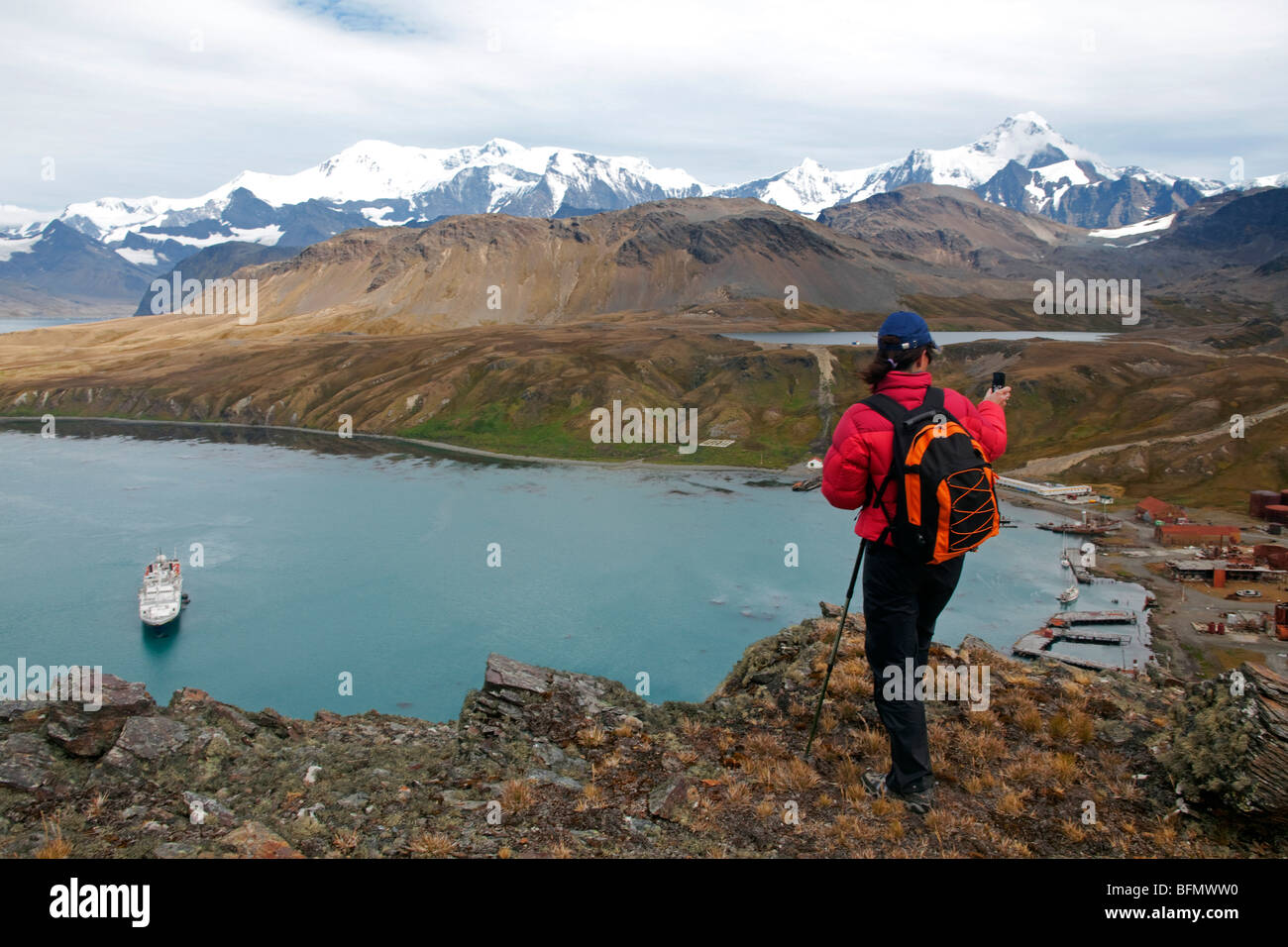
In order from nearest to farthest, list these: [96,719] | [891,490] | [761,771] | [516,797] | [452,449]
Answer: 1. [891,490]
2. [516,797]
3. [761,771]
4. [96,719]
5. [452,449]

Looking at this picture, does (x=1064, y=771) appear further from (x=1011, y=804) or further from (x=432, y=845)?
(x=432, y=845)

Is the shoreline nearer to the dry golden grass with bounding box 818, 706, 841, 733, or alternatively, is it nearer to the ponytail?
the dry golden grass with bounding box 818, 706, 841, 733

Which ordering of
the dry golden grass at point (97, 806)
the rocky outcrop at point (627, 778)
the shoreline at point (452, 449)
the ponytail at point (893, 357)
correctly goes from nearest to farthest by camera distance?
the ponytail at point (893, 357)
the rocky outcrop at point (627, 778)
the dry golden grass at point (97, 806)
the shoreline at point (452, 449)

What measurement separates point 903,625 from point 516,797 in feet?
13.8

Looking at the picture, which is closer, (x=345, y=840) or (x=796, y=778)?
(x=345, y=840)

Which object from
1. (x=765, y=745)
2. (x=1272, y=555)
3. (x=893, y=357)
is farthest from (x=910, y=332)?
(x=1272, y=555)

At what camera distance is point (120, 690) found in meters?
10.1

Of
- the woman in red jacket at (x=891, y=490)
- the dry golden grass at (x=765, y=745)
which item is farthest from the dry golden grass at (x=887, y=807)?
the dry golden grass at (x=765, y=745)

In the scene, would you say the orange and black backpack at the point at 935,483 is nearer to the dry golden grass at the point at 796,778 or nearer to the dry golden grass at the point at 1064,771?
the dry golden grass at the point at 796,778

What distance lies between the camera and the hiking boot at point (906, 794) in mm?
7463

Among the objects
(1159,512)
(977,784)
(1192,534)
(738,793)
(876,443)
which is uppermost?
(876,443)

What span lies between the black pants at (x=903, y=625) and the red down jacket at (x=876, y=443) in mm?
315

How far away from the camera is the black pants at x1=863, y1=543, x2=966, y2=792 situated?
6.78 metres

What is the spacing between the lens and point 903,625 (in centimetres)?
693
